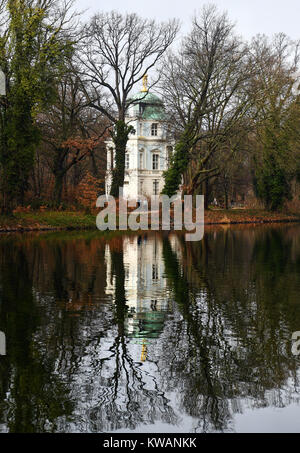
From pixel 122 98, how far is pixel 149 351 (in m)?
38.8

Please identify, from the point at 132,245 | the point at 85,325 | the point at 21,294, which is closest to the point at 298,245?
Result: the point at 132,245

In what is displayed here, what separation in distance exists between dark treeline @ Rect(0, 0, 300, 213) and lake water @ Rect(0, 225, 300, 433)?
2088cm

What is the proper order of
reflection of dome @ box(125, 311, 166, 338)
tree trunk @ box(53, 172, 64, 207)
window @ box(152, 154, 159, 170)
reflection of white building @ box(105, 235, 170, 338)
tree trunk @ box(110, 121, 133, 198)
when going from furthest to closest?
1. window @ box(152, 154, 159, 170)
2. tree trunk @ box(110, 121, 133, 198)
3. tree trunk @ box(53, 172, 64, 207)
4. reflection of white building @ box(105, 235, 170, 338)
5. reflection of dome @ box(125, 311, 166, 338)

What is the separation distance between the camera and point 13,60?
110 ft

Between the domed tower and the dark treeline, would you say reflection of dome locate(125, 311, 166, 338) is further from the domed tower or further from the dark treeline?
the domed tower

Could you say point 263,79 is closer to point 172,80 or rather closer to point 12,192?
point 172,80

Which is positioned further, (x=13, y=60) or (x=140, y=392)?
(x=13, y=60)

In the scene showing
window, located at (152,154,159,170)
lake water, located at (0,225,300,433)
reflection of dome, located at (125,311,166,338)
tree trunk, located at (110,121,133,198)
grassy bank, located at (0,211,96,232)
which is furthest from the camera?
window, located at (152,154,159,170)

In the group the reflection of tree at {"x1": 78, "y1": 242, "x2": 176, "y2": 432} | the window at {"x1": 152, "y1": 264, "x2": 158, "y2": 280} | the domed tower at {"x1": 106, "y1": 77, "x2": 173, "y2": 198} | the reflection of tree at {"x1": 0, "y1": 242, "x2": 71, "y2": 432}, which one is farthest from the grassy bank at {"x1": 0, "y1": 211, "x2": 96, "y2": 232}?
the domed tower at {"x1": 106, "y1": 77, "x2": 173, "y2": 198}

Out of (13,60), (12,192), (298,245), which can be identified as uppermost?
(13,60)

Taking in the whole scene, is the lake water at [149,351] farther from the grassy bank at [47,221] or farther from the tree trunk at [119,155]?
the tree trunk at [119,155]

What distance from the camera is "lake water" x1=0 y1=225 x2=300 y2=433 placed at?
528 centimetres

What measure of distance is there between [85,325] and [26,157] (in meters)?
27.3

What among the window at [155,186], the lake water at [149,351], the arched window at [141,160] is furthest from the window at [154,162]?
the lake water at [149,351]
